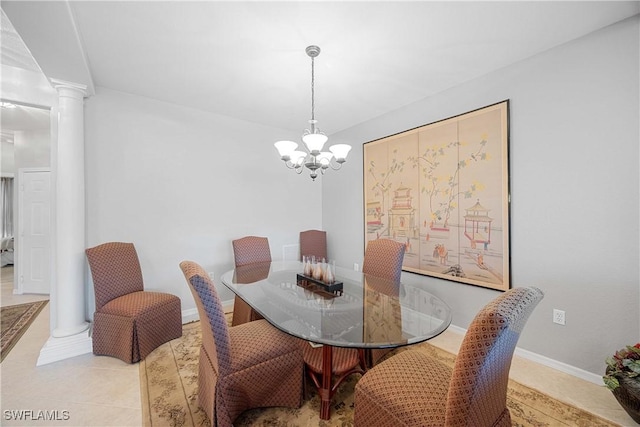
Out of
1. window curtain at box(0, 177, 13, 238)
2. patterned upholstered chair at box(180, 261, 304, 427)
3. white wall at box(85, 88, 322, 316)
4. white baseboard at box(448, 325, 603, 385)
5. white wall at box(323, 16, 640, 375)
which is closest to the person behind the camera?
patterned upholstered chair at box(180, 261, 304, 427)

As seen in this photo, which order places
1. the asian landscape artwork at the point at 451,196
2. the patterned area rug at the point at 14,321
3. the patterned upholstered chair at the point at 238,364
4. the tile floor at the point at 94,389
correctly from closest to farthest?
1. the patterned upholstered chair at the point at 238,364
2. the tile floor at the point at 94,389
3. the asian landscape artwork at the point at 451,196
4. the patterned area rug at the point at 14,321

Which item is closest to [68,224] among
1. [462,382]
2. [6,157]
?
[462,382]

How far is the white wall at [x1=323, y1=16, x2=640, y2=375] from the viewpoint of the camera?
1889 millimetres

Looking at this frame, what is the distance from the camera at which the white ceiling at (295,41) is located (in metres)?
1.74

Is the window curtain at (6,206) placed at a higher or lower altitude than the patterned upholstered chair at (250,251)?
higher

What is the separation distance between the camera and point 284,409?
1.75m

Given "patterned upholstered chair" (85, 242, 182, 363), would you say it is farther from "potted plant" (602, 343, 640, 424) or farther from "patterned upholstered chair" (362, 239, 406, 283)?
"potted plant" (602, 343, 640, 424)

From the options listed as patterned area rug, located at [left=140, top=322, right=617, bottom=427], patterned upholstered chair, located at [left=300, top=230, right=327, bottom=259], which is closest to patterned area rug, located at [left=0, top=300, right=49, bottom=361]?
patterned area rug, located at [left=140, top=322, right=617, bottom=427]

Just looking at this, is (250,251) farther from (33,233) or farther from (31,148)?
(31,148)

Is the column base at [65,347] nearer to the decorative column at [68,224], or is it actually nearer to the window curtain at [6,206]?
the decorative column at [68,224]

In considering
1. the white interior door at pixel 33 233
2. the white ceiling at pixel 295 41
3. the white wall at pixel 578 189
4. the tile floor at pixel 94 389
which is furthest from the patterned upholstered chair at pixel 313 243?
the white interior door at pixel 33 233

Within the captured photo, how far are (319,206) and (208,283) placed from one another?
336cm

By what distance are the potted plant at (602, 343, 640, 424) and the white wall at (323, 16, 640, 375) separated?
30cm

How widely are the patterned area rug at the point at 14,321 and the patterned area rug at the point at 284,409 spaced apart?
5.38 ft
